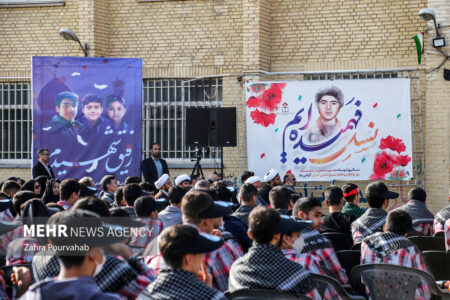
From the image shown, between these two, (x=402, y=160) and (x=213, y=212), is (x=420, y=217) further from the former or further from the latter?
(x=402, y=160)

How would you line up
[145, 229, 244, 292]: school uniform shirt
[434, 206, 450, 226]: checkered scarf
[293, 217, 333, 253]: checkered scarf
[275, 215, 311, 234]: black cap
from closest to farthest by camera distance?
[275, 215, 311, 234]: black cap < [145, 229, 244, 292]: school uniform shirt < [293, 217, 333, 253]: checkered scarf < [434, 206, 450, 226]: checkered scarf

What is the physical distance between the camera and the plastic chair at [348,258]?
664 cm

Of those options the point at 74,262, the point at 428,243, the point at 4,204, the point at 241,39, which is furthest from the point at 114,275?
the point at 241,39

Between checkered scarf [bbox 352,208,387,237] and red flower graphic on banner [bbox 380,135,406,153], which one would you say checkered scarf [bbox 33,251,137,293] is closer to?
checkered scarf [bbox 352,208,387,237]

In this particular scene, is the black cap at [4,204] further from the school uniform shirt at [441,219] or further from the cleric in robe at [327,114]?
the cleric in robe at [327,114]

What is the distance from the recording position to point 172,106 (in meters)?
17.3

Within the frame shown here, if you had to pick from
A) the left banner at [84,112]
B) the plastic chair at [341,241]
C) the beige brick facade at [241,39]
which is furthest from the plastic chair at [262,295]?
the beige brick facade at [241,39]

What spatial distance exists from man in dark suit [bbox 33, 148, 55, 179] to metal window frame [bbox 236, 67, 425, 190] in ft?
13.4

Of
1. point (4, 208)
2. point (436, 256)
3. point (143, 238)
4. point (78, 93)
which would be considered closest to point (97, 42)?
point (78, 93)

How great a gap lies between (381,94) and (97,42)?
6.79 m

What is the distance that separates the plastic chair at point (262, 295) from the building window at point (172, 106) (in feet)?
41.4

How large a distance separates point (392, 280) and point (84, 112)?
11.4 meters

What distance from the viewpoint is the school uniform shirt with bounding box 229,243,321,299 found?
4.49 m

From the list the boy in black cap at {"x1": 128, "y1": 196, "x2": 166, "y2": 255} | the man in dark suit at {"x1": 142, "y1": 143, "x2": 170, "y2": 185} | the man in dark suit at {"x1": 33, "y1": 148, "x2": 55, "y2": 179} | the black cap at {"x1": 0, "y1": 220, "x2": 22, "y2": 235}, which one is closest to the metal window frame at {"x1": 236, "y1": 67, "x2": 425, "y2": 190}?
the man in dark suit at {"x1": 142, "y1": 143, "x2": 170, "y2": 185}
